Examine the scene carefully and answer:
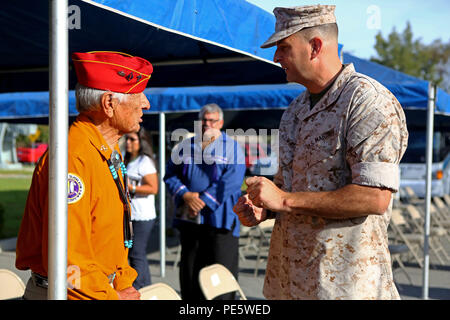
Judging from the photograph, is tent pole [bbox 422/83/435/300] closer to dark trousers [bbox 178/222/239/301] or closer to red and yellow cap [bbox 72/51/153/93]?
dark trousers [bbox 178/222/239/301]

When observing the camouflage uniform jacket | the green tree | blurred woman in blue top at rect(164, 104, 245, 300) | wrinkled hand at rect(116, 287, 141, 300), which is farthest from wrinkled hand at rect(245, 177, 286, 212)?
the green tree

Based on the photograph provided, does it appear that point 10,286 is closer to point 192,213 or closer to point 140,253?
point 192,213

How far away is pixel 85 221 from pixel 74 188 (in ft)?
0.36

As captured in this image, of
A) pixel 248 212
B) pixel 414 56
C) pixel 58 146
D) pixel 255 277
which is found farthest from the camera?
pixel 414 56

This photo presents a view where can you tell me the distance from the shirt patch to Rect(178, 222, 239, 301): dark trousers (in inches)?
108

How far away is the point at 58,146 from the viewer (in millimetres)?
1164

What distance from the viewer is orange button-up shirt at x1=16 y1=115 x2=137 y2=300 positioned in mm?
1470

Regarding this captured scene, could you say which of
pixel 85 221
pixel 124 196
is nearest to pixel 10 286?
pixel 124 196

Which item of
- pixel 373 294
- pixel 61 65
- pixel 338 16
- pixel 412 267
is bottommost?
pixel 412 267

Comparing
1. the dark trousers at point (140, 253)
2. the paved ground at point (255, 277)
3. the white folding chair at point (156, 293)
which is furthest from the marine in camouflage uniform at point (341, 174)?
the paved ground at point (255, 277)
